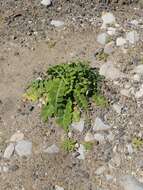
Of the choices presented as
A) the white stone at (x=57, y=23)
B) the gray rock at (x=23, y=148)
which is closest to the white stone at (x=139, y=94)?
the gray rock at (x=23, y=148)

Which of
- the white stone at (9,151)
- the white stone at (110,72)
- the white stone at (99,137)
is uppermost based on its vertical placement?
the white stone at (110,72)

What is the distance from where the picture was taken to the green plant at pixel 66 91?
6848 millimetres

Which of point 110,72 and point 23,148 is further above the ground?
point 110,72

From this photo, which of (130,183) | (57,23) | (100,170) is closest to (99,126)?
(100,170)

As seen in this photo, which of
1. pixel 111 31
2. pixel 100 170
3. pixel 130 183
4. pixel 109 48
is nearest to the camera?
pixel 130 183

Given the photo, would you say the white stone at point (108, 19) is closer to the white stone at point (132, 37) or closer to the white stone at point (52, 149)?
the white stone at point (132, 37)

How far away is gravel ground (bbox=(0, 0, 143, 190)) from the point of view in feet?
20.9

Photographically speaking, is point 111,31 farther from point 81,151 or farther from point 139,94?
point 81,151

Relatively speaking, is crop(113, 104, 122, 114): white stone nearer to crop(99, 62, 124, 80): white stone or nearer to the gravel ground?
the gravel ground

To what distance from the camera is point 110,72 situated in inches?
291

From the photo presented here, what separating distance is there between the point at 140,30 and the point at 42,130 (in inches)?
93.4

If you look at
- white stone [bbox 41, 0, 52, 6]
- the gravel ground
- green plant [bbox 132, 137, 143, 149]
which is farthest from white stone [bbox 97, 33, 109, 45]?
green plant [bbox 132, 137, 143, 149]

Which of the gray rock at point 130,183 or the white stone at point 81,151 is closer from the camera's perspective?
the gray rock at point 130,183

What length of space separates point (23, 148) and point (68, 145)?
57 cm
